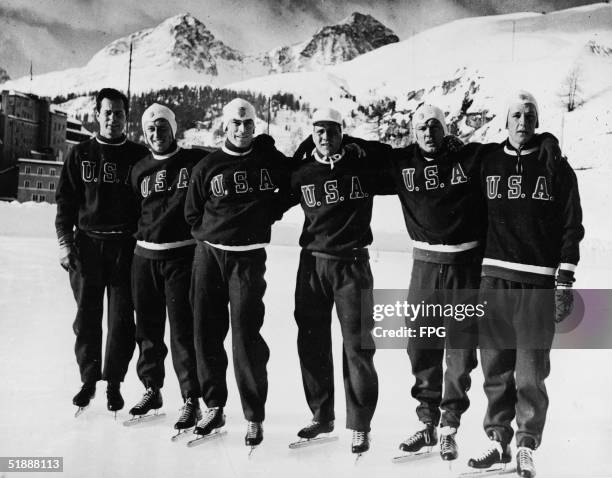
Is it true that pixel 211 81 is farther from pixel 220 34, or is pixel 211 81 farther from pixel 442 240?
pixel 442 240

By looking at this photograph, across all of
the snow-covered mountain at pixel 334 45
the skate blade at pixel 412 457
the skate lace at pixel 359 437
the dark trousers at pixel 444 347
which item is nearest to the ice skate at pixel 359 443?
the skate lace at pixel 359 437

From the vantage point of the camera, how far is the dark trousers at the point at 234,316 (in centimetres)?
269

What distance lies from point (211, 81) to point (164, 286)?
104 inches

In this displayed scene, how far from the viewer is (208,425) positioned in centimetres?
277

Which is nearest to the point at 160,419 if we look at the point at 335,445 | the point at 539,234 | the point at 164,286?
the point at 164,286

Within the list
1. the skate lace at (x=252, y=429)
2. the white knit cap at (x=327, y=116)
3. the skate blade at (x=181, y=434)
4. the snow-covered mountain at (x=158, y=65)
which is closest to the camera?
the white knit cap at (x=327, y=116)

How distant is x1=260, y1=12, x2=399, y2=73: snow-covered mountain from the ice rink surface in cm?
146

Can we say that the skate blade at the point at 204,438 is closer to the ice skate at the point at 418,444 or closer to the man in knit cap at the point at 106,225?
the man in knit cap at the point at 106,225

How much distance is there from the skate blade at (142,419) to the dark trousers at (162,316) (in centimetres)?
17

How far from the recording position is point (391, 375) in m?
3.25

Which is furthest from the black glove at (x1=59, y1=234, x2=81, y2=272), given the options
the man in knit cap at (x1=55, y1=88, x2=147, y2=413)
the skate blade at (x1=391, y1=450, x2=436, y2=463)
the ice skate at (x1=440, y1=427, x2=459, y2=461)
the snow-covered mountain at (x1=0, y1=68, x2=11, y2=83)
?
the ice skate at (x1=440, y1=427, x2=459, y2=461)

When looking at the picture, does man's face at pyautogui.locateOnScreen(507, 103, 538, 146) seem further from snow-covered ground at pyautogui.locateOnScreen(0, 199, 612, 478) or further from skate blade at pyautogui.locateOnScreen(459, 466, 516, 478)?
skate blade at pyautogui.locateOnScreen(459, 466, 516, 478)

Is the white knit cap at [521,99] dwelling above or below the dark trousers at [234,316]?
above

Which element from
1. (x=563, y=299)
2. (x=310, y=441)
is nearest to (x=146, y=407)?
(x=310, y=441)
